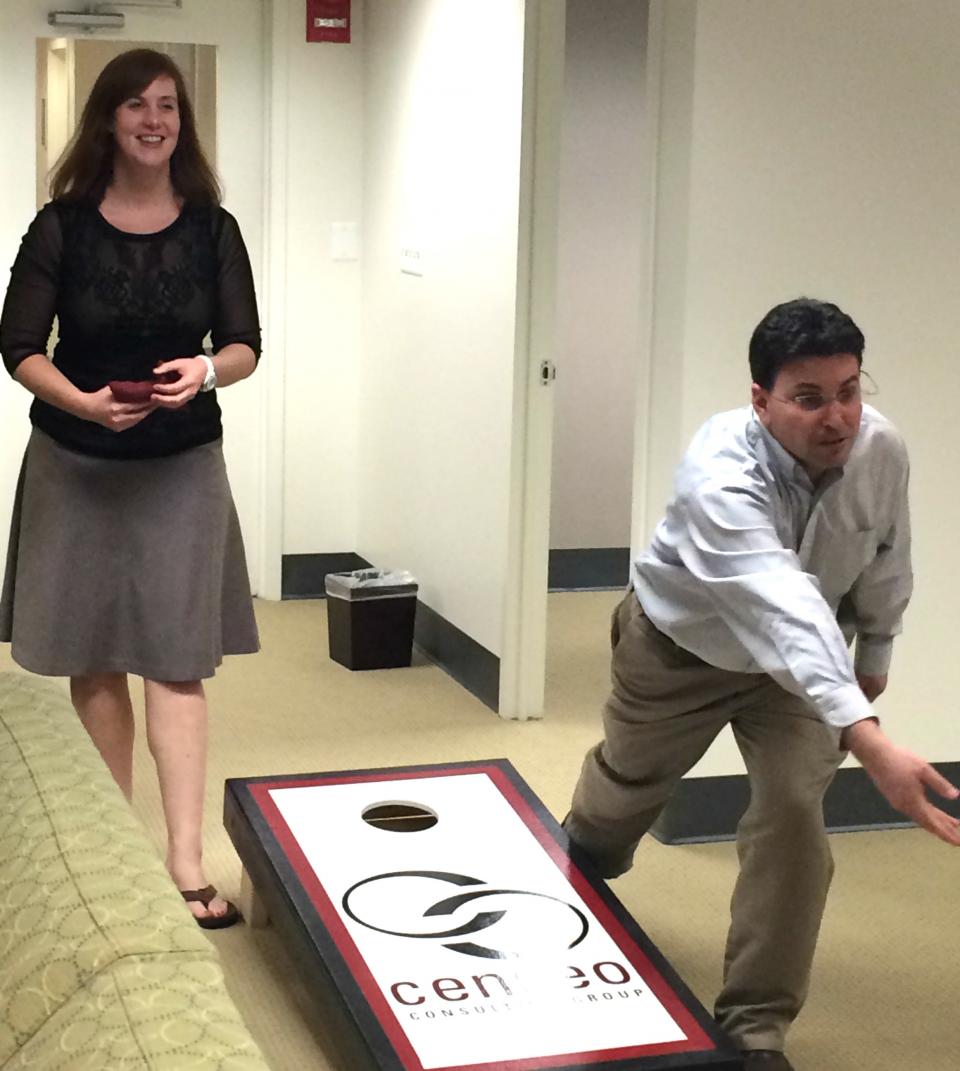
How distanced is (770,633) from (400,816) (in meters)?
1.10

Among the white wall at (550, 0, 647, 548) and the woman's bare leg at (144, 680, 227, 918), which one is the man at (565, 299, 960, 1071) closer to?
the woman's bare leg at (144, 680, 227, 918)

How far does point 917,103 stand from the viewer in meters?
3.79

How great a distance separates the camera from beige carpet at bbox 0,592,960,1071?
305 cm

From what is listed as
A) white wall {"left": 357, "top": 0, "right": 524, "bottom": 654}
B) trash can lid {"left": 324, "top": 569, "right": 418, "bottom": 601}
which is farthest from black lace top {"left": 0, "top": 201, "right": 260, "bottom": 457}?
trash can lid {"left": 324, "top": 569, "right": 418, "bottom": 601}

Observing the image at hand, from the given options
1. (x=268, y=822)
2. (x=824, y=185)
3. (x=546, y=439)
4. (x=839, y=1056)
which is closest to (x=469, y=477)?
(x=546, y=439)

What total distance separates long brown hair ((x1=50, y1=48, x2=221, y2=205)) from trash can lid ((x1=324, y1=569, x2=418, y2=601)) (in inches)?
85.2

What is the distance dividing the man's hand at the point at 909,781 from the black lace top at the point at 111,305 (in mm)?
1565

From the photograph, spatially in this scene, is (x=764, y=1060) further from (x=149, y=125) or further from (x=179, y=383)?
(x=149, y=125)

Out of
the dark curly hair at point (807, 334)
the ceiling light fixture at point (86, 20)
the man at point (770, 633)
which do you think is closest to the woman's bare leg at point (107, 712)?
the man at point (770, 633)

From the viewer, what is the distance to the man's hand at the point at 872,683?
2.96 m

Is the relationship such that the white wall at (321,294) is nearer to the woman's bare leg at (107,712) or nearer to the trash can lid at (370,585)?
the trash can lid at (370,585)

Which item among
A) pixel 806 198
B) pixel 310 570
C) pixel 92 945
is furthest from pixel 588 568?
pixel 92 945

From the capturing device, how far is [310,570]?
631 cm

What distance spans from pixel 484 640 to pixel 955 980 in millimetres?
1999
